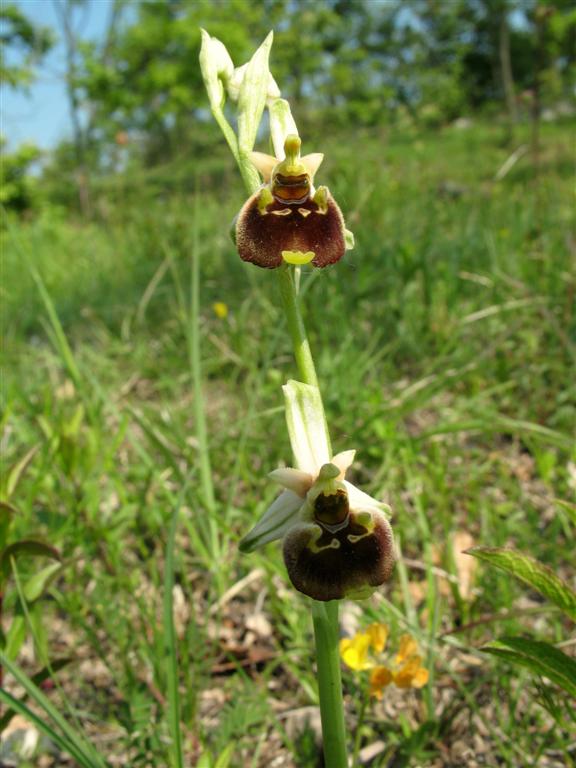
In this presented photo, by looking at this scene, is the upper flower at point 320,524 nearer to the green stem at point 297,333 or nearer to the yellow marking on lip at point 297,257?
the green stem at point 297,333

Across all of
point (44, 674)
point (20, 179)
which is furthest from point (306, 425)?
point (20, 179)

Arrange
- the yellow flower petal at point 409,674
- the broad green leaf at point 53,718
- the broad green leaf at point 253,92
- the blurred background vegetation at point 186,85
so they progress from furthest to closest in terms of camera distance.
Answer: the blurred background vegetation at point 186,85, the yellow flower petal at point 409,674, the broad green leaf at point 253,92, the broad green leaf at point 53,718

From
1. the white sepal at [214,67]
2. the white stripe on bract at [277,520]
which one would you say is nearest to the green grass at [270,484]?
the white stripe on bract at [277,520]

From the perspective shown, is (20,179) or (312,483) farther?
(20,179)

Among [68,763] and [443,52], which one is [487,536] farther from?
[443,52]

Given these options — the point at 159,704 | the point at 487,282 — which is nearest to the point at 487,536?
the point at 159,704

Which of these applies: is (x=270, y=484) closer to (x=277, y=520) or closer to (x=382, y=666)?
(x=382, y=666)

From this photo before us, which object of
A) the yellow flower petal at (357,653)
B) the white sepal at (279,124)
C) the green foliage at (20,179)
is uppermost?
the white sepal at (279,124)

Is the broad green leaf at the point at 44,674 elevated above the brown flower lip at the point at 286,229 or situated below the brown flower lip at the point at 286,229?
below
